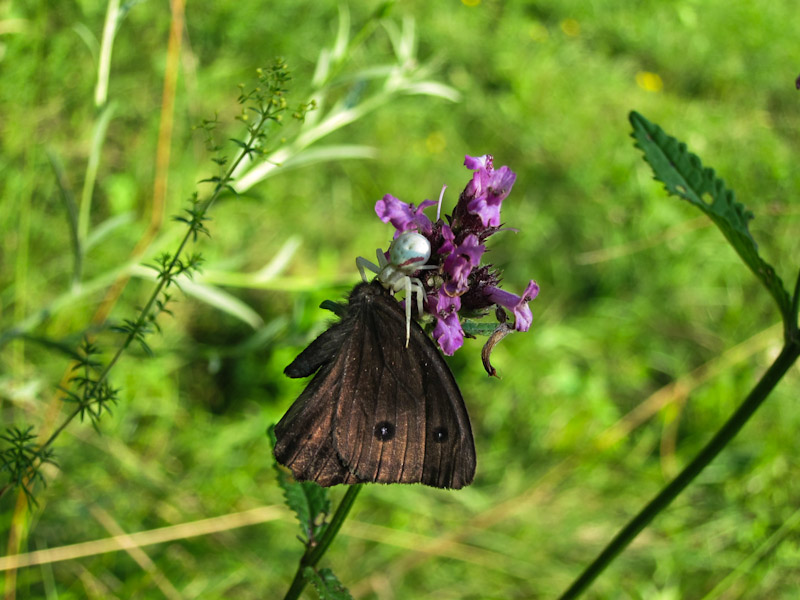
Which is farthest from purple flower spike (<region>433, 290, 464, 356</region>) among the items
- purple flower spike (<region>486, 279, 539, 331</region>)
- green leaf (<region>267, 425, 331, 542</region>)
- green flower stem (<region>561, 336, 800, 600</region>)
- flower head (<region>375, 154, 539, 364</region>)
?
green flower stem (<region>561, 336, 800, 600</region>)

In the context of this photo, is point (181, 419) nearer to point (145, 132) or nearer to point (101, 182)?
point (101, 182)

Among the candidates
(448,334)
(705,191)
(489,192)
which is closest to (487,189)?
(489,192)

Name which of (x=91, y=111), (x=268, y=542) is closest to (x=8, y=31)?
(x=91, y=111)

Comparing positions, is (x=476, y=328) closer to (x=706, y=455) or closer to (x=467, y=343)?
(x=706, y=455)

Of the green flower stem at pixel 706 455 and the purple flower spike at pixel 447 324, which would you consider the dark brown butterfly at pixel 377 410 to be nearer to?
the purple flower spike at pixel 447 324

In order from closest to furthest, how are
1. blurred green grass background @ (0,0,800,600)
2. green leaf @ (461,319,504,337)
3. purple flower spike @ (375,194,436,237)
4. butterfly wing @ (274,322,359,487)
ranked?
1. butterfly wing @ (274,322,359,487)
2. purple flower spike @ (375,194,436,237)
3. green leaf @ (461,319,504,337)
4. blurred green grass background @ (0,0,800,600)

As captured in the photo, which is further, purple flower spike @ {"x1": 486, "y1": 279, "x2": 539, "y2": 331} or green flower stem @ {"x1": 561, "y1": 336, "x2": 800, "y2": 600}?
green flower stem @ {"x1": 561, "y1": 336, "x2": 800, "y2": 600}

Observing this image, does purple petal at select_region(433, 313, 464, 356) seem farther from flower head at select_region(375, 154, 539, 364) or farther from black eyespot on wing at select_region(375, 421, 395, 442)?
black eyespot on wing at select_region(375, 421, 395, 442)

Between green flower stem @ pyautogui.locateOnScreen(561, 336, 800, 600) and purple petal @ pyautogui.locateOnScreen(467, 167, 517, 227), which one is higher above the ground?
purple petal @ pyautogui.locateOnScreen(467, 167, 517, 227)
